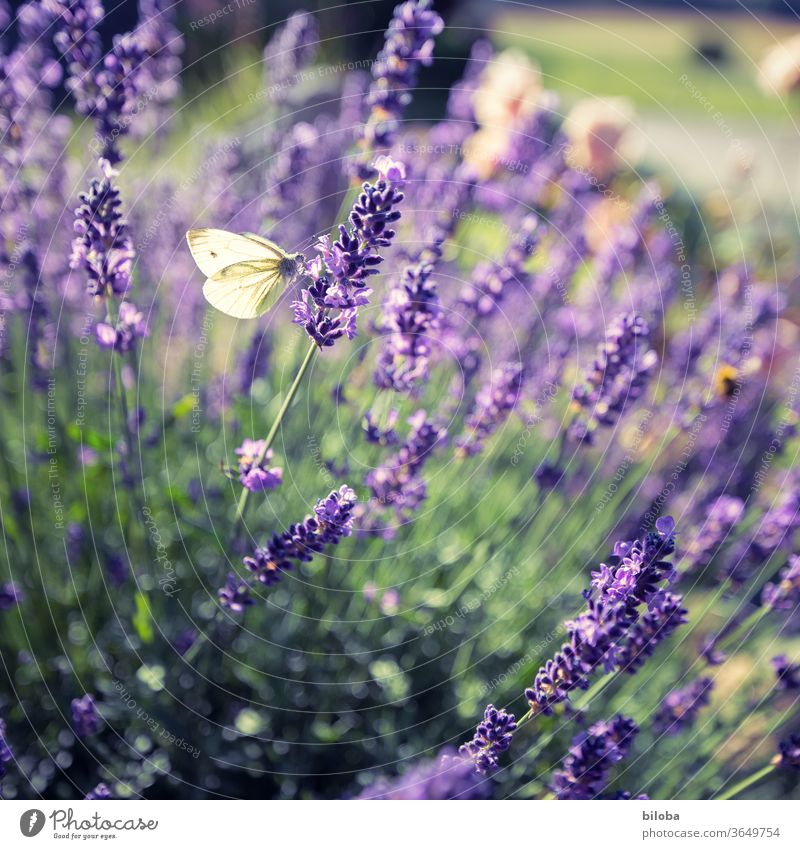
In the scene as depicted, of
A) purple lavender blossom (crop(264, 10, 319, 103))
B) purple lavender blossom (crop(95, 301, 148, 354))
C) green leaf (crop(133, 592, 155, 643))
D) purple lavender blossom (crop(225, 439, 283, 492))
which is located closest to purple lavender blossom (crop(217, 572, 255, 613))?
purple lavender blossom (crop(225, 439, 283, 492))

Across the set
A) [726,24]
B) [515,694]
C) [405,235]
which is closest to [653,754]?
[515,694]

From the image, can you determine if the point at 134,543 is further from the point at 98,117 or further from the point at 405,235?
the point at 405,235

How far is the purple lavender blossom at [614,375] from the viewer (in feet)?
5.01

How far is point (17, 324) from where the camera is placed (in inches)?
89.0

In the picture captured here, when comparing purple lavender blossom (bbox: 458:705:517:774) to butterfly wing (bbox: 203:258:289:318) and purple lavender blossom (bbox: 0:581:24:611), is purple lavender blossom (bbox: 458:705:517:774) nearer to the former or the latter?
butterfly wing (bbox: 203:258:289:318)

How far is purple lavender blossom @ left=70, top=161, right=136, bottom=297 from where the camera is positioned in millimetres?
1302

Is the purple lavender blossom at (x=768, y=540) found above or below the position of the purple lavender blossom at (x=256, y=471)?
below

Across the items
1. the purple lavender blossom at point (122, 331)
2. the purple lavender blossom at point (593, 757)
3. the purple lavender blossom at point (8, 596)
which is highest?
the purple lavender blossom at point (122, 331)

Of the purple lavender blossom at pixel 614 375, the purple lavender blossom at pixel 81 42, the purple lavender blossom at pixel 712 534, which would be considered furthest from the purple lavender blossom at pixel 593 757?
the purple lavender blossom at pixel 81 42

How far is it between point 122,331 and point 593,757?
3.74 feet

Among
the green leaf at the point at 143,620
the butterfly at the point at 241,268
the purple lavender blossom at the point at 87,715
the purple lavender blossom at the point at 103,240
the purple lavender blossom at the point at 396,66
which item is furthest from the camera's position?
the green leaf at the point at 143,620

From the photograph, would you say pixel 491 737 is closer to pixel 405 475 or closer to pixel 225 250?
pixel 405 475

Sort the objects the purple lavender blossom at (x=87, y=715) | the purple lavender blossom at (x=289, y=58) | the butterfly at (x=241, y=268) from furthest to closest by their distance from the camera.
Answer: the purple lavender blossom at (x=289, y=58) < the purple lavender blossom at (x=87, y=715) < the butterfly at (x=241, y=268)

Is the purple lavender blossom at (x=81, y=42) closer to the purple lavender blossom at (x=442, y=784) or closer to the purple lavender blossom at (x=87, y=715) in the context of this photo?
the purple lavender blossom at (x=87, y=715)
